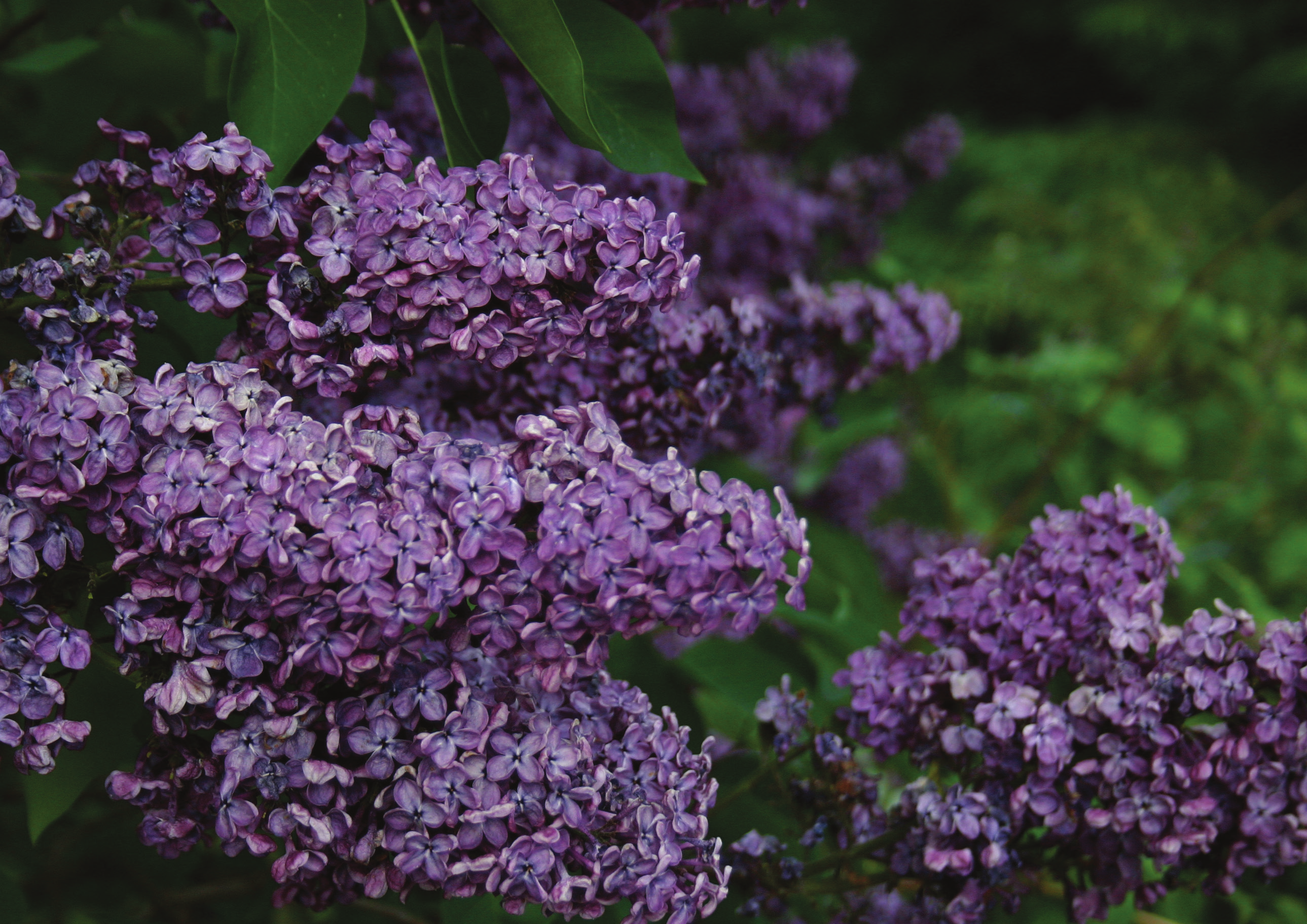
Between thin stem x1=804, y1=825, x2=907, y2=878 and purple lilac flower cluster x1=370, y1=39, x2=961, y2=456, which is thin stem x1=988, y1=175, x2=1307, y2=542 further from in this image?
thin stem x1=804, y1=825, x2=907, y2=878

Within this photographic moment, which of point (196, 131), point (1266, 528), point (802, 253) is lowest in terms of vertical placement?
point (196, 131)

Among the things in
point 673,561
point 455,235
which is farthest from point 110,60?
point 673,561

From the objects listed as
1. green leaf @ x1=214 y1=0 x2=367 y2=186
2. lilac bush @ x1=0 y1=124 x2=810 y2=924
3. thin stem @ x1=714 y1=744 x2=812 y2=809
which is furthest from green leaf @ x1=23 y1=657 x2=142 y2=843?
thin stem @ x1=714 y1=744 x2=812 y2=809

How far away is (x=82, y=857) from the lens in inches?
57.7

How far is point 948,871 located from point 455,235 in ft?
2.24

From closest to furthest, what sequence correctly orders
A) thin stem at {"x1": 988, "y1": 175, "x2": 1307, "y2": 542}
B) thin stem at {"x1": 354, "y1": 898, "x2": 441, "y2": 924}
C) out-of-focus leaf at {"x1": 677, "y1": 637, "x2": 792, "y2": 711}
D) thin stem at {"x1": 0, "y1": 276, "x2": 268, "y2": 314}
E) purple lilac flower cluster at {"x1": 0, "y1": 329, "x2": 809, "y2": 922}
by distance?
purple lilac flower cluster at {"x1": 0, "y1": 329, "x2": 809, "y2": 922}
thin stem at {"x1": 0, "y1": 276, "x2": 268, "y2": 314}
thin stem at {"x1": 354, "y1": 898, "x2": 441, "y2": 924}
out-of-focus leaf at {"x1": 677, "y1": 637, "x2": 792, "y2": 711}
thin stem at {"x1": 988, "y1": 175, "x2": 1307, "y2": 542}

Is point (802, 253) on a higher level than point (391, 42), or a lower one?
higher

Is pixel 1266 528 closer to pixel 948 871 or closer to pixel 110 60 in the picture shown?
pixel 948 871

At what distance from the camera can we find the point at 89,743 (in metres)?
0.86

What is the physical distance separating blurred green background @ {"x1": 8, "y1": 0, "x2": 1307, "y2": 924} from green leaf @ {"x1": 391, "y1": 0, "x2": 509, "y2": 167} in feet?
1.33

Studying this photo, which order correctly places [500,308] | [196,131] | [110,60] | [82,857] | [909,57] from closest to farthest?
[500,308] → [196,131] → [110,60] → [82,857] → [909,57]

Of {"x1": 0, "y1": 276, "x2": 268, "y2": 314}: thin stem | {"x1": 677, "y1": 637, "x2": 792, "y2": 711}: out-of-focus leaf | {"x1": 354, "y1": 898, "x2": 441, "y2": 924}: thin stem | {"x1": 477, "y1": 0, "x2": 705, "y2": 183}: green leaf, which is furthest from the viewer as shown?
{"x1": 677, "y1": 637, "x2": 792, "y2": 711}: out-of-focus leaf

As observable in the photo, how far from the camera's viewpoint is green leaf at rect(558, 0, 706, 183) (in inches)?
37.6

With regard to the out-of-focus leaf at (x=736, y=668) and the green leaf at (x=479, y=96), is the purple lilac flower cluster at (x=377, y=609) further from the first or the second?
the out-of-focus leaf at (x=736, y=668)
